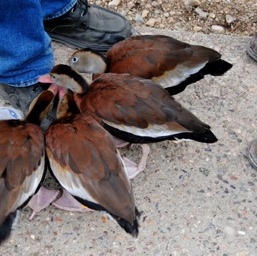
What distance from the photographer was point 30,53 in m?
2.62

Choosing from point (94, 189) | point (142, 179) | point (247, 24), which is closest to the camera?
point (94, 189)

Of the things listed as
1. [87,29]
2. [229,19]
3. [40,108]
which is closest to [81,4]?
[87,29]

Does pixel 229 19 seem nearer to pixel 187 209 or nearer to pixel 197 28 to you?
pixel 197 28

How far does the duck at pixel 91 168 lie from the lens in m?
2.11

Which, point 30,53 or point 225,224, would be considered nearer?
point 225,224

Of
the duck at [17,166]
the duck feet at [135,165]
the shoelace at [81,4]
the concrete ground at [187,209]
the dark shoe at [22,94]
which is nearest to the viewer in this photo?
the duck at [17,166]

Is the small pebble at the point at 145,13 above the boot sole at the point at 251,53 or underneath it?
underneath

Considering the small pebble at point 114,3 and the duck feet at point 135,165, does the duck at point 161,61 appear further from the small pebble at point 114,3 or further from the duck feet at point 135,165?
the small pebble at point 114,3

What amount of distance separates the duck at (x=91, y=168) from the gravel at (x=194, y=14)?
1.54 meters

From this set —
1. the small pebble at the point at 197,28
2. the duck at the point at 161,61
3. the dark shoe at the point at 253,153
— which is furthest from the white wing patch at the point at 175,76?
the small pebble at the point at 197,28

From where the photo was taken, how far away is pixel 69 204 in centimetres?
243

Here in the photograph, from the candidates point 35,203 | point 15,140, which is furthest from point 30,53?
point 35,203

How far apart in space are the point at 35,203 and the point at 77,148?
0.37 meters

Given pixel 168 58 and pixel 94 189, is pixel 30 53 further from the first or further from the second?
pixel 94 189
